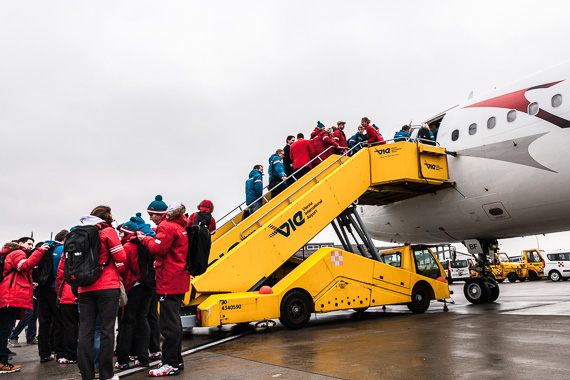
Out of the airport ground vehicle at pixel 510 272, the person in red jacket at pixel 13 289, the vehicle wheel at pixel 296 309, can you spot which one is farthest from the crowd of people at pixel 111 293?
the airport ground vehicle at pixel 510 272

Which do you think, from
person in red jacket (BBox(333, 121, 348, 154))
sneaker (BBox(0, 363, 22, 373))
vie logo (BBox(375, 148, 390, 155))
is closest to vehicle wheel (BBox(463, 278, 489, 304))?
vie logo (BBox(375, 148, 390, 155))

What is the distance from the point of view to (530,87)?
9297mm

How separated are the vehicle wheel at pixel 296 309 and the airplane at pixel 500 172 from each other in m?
4.75

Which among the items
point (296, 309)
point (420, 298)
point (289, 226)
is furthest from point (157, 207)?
point (420, 298)

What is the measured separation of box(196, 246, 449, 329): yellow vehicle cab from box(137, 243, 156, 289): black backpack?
7.49ft

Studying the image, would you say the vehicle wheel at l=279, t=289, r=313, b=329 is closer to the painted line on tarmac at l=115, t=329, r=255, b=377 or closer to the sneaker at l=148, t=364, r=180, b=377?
the painted line on tarmac at l=115, t=329, r=255, b=377

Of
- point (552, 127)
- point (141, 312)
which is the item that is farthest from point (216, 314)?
point (552, 127)

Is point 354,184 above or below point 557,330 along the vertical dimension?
above

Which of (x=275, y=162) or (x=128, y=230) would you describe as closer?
(x=128, y=230)

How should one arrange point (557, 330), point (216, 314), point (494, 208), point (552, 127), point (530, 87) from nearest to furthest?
point (557, 330) < point (216, 314) < point (552, 127) < point (530, 87) < point (494, 208)

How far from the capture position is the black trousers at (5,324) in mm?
5770

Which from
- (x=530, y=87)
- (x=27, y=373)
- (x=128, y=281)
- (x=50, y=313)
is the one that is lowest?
(x=27, y=373)

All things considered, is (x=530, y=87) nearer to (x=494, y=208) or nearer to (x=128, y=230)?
(x=494, y=208)

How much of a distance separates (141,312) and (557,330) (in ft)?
19.3
